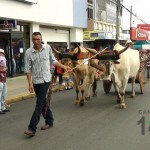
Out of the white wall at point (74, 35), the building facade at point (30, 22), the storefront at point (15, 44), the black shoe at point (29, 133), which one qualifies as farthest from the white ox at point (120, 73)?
the white wall at point (74, 35)

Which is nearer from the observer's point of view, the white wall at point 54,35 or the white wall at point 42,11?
the white wall at point 42,11

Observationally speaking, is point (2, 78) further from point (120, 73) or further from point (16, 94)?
point (16, 94)

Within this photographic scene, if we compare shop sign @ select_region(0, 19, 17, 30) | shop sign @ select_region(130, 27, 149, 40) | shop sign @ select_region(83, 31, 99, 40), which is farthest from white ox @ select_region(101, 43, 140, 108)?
shop sign @ select_region(130, 27, 149, 40)

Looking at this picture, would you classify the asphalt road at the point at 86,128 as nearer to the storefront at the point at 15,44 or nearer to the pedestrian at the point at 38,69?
the pedestrian at the point at 38,69

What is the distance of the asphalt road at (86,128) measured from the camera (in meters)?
7.14

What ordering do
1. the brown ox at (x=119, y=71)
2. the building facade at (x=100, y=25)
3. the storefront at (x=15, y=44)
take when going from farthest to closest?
1. the building facade at (x=100, y=25)
2. the storefront at (x=15, y=44)
3. the brown ox at (x=119, y=71)

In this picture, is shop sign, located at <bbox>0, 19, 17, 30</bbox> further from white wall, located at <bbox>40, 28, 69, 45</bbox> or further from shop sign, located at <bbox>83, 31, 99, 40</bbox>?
shop sign, located at <bbox>83, 31, 99, 40</bbox>

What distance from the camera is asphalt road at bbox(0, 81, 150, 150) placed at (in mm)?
7141

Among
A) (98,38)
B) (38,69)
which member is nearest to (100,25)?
(98,38)

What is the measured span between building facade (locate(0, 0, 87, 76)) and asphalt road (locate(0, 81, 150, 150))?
8.90 m

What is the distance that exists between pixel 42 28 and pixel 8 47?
4.56 m

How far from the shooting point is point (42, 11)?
2377cm

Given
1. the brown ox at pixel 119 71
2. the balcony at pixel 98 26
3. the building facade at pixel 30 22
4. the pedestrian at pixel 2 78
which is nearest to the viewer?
the pedestrian at pixel 2 78

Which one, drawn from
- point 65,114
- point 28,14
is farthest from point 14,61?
point 65,114
